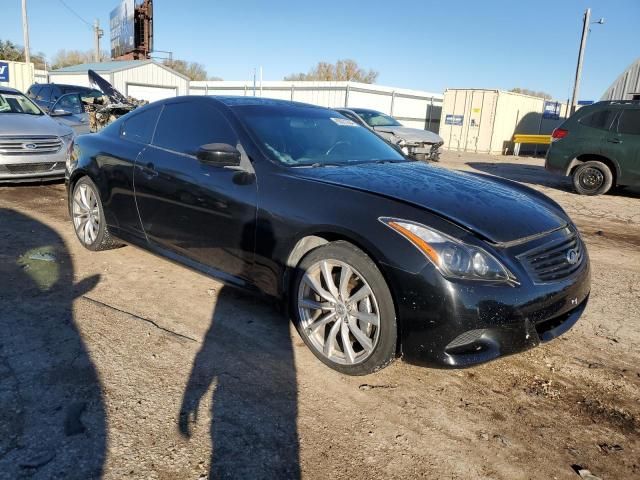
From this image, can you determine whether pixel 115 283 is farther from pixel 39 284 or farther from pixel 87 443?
pixel 87 443

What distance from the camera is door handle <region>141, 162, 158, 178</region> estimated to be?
12.6 ft

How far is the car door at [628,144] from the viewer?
29.7 feet

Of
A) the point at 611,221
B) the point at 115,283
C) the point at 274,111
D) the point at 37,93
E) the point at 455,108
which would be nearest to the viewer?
the point at 274,111

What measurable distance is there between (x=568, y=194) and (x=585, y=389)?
326 inches

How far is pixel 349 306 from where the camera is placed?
273cm

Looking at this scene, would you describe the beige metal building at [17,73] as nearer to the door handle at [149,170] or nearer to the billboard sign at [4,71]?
the billboard sign at [4,71]

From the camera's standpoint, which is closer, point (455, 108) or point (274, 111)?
point (274, 111)

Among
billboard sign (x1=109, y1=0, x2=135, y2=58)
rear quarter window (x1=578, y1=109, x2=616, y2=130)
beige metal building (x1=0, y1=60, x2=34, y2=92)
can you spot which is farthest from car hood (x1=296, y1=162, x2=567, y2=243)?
billboard sign (x1=109, y1=0, x2=135, y2=58)

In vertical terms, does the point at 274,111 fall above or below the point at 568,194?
above

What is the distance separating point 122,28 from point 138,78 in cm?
1451

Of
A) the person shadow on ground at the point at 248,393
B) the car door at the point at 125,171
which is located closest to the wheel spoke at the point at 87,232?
the car door at the point at 125,171

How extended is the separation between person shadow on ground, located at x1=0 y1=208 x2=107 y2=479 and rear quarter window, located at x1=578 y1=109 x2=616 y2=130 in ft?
30.7

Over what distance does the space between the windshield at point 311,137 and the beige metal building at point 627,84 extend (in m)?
23.0

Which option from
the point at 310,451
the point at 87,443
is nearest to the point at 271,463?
the point at 310,451
